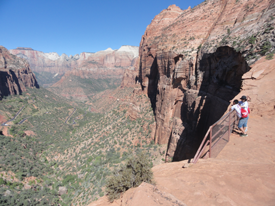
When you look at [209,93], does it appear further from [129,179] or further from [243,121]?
[129,179]

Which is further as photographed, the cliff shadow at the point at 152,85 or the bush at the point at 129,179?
the cliff shadow at the point at 152,85

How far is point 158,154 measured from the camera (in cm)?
2280

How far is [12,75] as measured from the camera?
269ft

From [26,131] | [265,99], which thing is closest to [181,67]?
[265,99]

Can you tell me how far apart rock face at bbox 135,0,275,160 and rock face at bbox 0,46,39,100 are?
280ft

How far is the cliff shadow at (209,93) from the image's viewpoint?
12.9m

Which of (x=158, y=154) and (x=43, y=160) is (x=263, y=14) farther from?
(x=43, y=160)

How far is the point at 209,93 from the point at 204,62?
4.69 metres

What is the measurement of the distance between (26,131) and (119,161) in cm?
4451

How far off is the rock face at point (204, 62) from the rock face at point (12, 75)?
85.2 m

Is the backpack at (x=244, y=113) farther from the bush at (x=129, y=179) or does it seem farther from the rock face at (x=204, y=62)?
the bush at (x=129, y=179)

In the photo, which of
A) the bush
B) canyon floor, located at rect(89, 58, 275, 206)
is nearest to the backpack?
canyon floor, located at rect(89, 58, 275, 206)

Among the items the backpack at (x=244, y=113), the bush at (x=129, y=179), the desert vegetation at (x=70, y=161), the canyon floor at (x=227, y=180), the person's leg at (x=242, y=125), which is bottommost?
the desert vegetation at (x=70, y=161)

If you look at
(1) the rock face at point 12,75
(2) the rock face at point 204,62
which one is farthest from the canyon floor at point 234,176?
(1) the rock face at point 12,75
